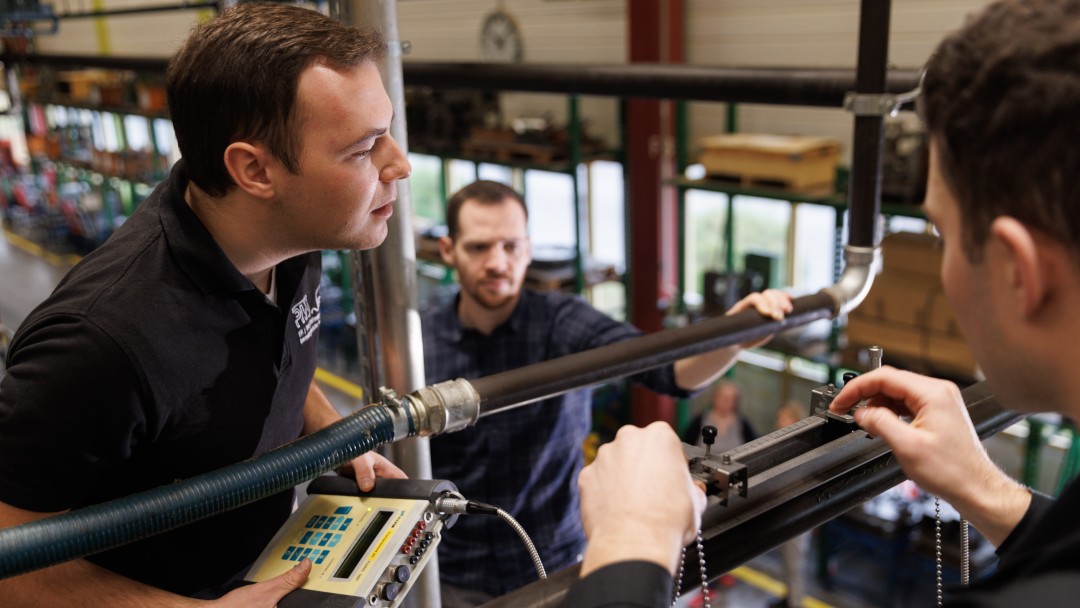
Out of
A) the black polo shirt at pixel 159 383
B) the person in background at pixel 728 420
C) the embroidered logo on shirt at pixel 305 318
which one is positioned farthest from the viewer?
the person in background at pixel 728 420

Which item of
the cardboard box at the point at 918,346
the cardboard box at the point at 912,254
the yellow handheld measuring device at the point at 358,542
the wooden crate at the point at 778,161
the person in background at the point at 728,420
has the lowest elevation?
the person in background at the point at 728,420

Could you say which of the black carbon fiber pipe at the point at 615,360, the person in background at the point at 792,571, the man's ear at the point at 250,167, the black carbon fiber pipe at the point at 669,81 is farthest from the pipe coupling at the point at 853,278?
the person in background at the point at 792,571

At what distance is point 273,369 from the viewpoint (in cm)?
149

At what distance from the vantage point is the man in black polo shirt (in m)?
1.18

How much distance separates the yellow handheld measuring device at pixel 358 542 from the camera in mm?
1250

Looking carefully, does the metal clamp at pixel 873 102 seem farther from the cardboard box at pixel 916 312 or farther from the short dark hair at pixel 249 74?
the cardboard box at pixel 916 312

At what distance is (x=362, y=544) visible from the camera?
132 centimetres

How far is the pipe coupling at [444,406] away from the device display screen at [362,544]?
0.63ft

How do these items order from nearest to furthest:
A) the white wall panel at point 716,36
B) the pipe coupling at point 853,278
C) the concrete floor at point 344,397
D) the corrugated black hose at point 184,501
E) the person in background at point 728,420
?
the corrugated black hose at point 184,501, the pipe coupling at point 853,278, the white wall panel at point 716,36, the person in background at point 728,420, the concrete floor at point 344,397

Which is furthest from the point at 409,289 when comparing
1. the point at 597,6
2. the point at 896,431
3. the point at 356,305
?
the point at 597,6

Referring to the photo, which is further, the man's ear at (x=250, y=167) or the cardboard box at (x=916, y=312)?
the cardboard box at (x=916, y=312)

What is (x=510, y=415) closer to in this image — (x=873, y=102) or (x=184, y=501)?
(x=873, y=102)

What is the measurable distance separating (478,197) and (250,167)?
5.33 feet

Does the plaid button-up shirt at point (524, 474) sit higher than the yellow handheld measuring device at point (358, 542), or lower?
lower
